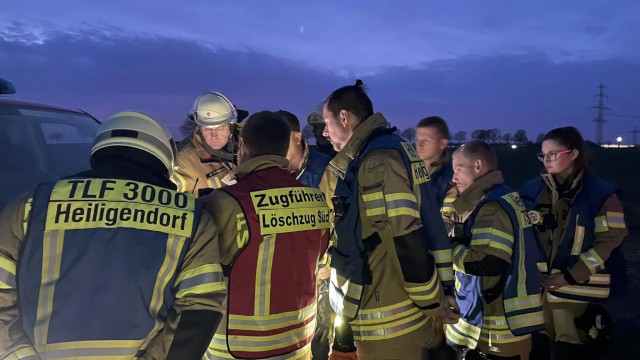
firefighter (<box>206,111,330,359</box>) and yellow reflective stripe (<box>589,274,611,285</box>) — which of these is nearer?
firefighter (<box>206,111,330,359</box>)

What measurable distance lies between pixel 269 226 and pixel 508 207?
1696 mm

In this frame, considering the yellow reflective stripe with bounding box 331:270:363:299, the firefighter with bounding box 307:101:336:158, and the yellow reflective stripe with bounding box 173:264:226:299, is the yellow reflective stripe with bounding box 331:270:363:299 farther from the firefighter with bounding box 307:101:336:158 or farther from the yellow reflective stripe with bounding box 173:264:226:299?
→ the firefighter with bounding box 307:101:336:158

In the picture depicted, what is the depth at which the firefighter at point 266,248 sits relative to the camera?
213 centimetres

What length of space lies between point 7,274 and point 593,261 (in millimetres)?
3796

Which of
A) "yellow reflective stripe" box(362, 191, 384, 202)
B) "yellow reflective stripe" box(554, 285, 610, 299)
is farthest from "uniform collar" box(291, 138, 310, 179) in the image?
"yellow reflective stripe" box(554, 285, 610, 299)

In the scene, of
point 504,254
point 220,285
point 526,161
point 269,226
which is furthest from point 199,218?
point 526,161

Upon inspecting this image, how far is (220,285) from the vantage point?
5.74 feet

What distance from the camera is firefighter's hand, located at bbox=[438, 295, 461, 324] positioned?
284 centimetres

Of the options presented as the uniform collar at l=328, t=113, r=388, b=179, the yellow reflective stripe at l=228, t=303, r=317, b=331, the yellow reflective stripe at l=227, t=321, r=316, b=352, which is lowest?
the yellow reflective stripe at l=227, t=321, r=316, b=352

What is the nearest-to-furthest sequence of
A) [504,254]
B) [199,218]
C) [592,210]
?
[199,218] < [504,254] < [592,210]

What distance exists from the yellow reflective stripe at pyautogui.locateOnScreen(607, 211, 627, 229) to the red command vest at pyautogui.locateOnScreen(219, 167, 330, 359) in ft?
8.59

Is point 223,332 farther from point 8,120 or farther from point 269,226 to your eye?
point 8,120

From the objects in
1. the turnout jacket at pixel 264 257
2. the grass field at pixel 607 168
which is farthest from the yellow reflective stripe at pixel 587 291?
the grass field at pixel 607 168

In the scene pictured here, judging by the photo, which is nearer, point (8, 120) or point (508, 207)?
point (508, 207)
